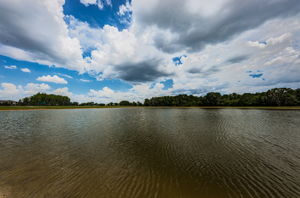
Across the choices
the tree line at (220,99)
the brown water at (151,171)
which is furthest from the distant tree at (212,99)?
the brown water at (151,171)

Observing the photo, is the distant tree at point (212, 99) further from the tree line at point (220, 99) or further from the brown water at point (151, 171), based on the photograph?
the brown water at point (151, 171)

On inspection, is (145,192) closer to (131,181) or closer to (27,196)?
(131,181)

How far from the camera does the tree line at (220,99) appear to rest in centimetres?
8100

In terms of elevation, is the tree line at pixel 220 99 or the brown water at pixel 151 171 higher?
the tree line at pixel 220 99

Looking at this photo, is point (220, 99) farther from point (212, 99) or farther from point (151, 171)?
point (151, 171)

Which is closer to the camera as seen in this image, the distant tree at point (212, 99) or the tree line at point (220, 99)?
the tree line at point (220, 99)

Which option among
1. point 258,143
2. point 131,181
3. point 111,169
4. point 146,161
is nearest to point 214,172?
point 146,161

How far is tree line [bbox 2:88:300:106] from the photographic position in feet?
266

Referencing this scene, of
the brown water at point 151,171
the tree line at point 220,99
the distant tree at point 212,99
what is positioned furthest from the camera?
the distant tree at point 212,99

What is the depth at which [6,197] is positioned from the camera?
480 centimetres

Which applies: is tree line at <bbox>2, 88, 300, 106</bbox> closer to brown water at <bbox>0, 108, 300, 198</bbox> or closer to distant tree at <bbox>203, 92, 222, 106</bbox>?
distant tree at <bbox>203, 92, 222, 106</bbox>

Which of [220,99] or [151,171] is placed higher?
[220,99]

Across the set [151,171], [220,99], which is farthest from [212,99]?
[151,171]

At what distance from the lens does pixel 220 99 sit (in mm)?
108750
